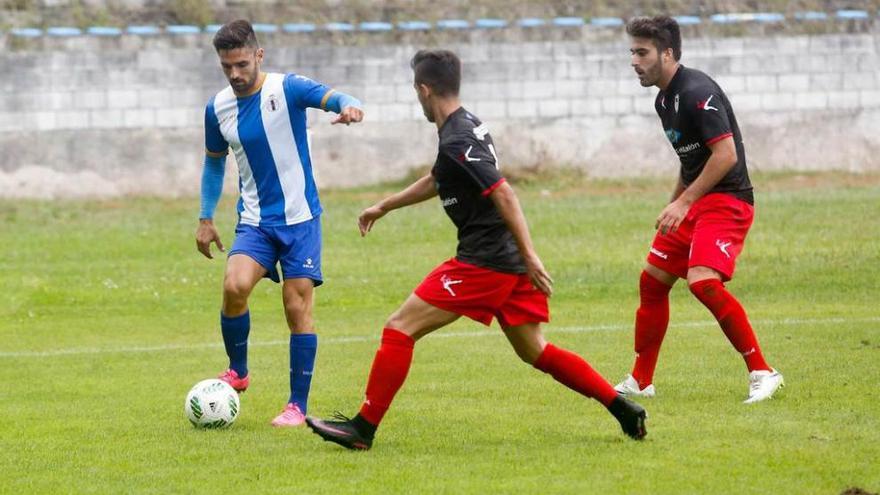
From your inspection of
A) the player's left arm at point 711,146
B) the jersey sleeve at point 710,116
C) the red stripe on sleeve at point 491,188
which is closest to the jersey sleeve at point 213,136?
the red stripe on sleeve at point 491,188

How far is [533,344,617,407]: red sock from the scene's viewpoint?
7.23 metres

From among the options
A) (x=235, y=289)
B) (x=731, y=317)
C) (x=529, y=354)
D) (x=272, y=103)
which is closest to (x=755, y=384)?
(x=731, y=317)

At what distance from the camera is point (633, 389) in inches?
348

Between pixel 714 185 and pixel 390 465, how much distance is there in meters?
2.65

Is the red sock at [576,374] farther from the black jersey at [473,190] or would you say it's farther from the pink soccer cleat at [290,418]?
the pink soccer cleat at [290,418]

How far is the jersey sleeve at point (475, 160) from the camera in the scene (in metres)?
6.95

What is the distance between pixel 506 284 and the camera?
7.16m

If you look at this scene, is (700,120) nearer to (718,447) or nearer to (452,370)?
(718,447)

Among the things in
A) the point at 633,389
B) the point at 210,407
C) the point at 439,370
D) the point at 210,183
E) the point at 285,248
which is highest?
the point at 210,183

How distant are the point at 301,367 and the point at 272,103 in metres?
1.56

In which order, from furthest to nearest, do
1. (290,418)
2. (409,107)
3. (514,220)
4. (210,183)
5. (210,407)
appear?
(409,107), (210,183), (290,418), (210,407), (514,220)

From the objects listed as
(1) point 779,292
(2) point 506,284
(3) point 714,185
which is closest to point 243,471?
(2) point 506,284

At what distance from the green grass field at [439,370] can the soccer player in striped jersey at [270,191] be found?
56 centimetres

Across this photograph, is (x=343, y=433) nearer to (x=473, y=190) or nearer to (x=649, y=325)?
(x=473, y=190)
